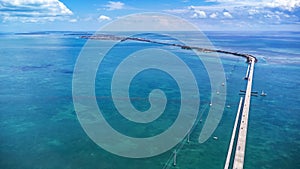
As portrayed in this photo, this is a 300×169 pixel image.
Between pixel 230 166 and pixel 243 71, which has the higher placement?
pixel 243 71

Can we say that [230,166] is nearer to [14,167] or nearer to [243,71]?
[14,167]

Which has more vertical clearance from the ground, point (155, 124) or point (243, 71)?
point (243, 71)

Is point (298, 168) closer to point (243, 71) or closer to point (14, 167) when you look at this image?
point (14, 167)

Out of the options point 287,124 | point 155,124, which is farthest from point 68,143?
point 287,124

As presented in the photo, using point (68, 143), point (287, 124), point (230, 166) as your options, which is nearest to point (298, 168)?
point (230, 166)

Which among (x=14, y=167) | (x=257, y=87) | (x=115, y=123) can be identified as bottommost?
(x=14, y=167)

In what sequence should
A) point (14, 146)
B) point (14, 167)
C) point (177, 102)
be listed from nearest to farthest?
point (14, 167), point (14, 146), point (177, 102)

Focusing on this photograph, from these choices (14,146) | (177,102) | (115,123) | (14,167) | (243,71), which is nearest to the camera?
(14,167)

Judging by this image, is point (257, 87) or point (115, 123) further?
point (257, 87)

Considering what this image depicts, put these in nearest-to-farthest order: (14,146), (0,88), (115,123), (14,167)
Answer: (14,167)
(14,146)
(115,123)
(0,88)
